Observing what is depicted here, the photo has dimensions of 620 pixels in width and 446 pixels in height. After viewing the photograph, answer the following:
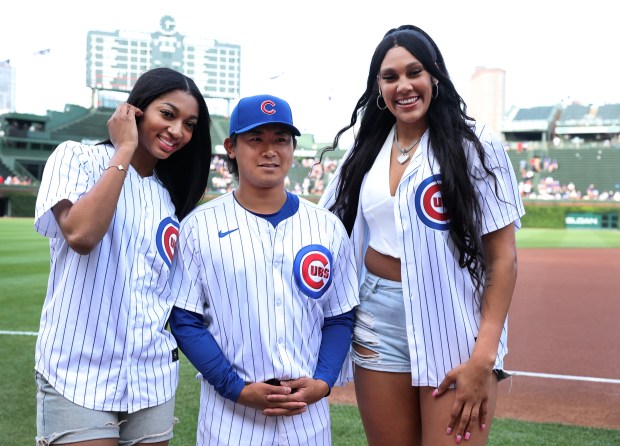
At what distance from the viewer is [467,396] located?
2.08m

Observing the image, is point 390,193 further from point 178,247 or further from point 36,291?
point 36,291

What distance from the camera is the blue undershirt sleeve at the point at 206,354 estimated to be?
1947 mm

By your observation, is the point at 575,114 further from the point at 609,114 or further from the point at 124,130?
the point at 124,130

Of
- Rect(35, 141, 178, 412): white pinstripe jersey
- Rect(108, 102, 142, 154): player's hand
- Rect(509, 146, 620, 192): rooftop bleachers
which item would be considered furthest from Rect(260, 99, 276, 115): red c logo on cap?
Rect(509, 146, 620, 192): rooftop bleachers

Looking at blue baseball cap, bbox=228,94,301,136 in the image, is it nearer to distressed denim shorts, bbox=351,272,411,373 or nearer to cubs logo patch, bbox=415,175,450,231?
cubs logo patch, bbox=415,175,450,231

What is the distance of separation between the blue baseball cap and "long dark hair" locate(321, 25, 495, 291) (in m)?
0.43

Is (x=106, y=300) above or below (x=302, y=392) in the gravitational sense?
above

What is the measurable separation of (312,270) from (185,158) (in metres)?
0.68

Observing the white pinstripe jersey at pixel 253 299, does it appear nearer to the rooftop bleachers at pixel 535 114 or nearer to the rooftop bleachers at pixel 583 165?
the rooftop bleachers at pixel 583 165

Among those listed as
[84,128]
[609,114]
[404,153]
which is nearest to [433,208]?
[404,153]

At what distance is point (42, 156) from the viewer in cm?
5084

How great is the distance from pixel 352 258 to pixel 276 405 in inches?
22.2

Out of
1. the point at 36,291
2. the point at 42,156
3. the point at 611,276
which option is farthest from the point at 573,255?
the point at 42,156

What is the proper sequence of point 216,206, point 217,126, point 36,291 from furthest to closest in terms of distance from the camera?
point 217,126 < point 36,291 < point 216,206
